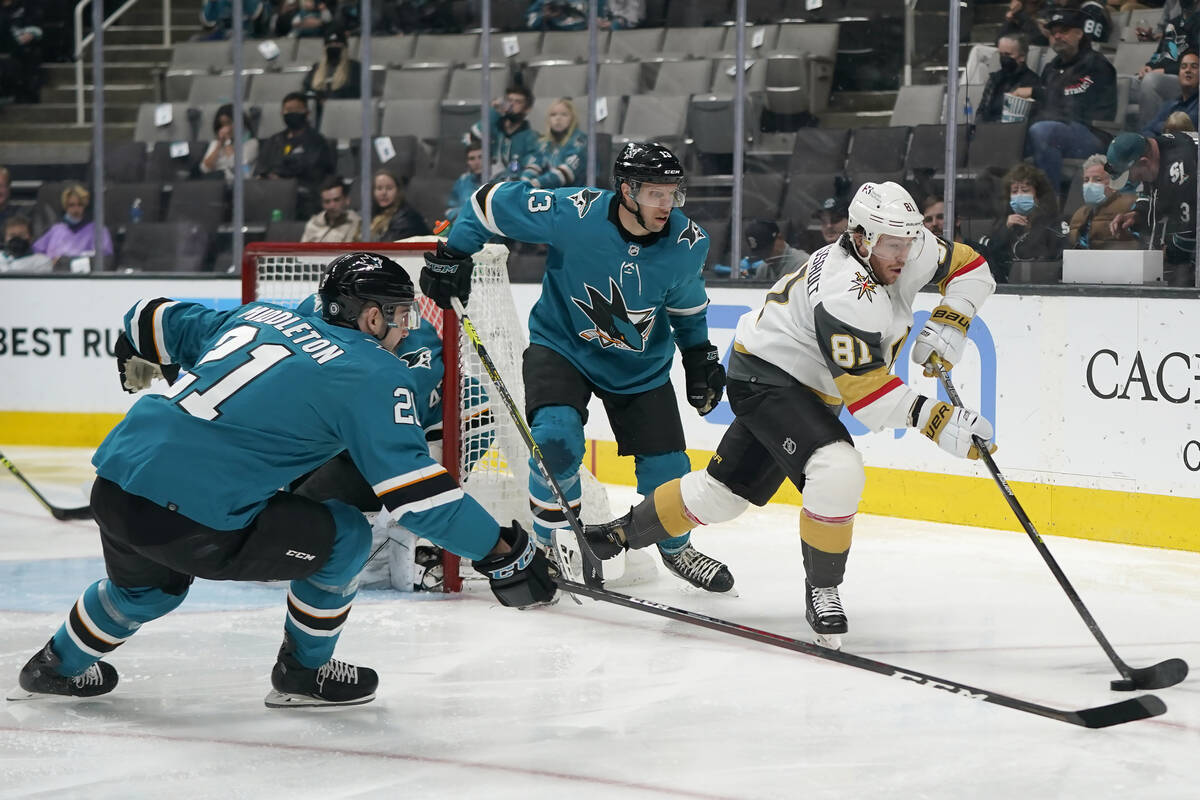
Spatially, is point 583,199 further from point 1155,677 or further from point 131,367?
point 1155,677

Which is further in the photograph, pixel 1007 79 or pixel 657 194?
pixel 1007 79

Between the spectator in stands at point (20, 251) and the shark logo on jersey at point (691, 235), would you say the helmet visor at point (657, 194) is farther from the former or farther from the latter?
the spectator in stands at point (20, 251)

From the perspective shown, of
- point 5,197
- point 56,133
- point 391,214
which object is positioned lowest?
point 5,197

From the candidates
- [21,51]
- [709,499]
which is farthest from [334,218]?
[709,499]

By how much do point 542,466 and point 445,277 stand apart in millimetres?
531

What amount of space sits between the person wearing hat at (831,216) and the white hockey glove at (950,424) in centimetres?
232

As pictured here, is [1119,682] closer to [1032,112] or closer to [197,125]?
[1032,112]

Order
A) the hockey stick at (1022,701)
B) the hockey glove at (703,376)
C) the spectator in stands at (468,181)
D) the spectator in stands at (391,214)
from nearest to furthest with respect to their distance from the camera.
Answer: the hockey stick at (1022,701) → the hockey glove at (703,376) → the spectator in stands at (468,181) → the spectator in stands at (391,214)

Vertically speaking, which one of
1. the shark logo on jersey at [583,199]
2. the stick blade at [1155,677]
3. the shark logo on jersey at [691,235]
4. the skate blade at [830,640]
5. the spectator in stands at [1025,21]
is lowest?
the skate blade at [830,640]

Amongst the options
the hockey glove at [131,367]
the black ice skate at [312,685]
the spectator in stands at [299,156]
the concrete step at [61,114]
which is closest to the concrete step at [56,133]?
the concrete step at [61,114]

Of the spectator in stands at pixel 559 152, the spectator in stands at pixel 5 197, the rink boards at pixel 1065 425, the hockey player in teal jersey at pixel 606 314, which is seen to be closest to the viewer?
the hockey player in teal jersey at pixel 606 314

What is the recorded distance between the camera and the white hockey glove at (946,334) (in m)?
3.42

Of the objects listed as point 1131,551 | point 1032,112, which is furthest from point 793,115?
point 1131,551

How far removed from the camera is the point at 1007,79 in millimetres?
5031
